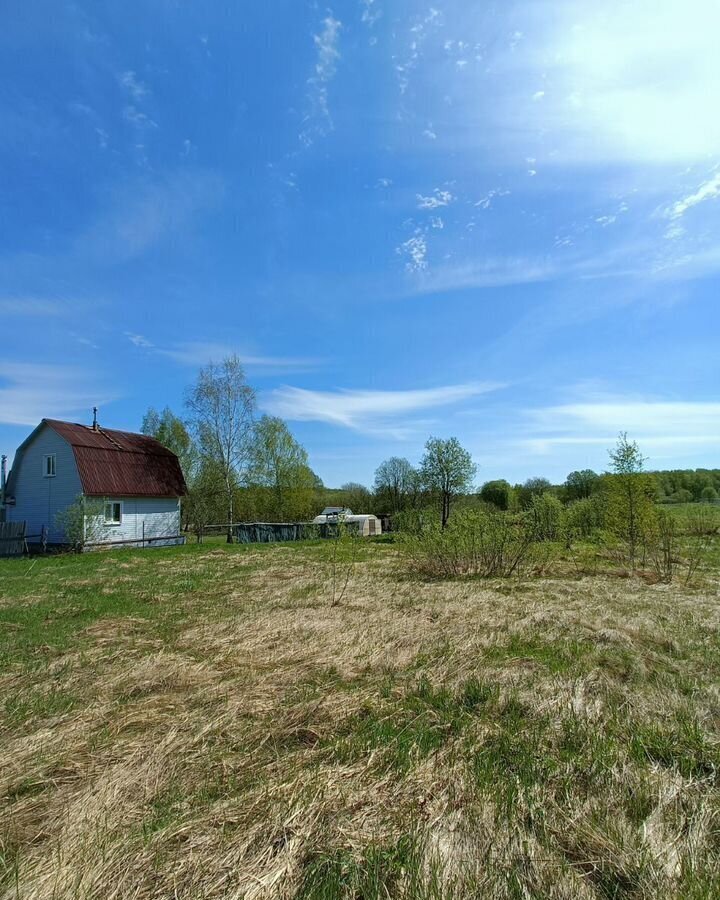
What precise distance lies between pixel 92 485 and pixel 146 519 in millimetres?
3764

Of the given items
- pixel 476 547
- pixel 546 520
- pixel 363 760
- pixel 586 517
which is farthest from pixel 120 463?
pixel 363 760

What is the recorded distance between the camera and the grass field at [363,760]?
2.07 metres

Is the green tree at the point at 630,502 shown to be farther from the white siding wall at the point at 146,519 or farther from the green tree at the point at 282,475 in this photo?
the green tree at the point at 282,475

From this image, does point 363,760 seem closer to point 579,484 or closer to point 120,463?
point 120,463

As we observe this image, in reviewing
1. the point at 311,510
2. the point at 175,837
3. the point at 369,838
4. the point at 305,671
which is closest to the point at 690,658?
the point at 305,671

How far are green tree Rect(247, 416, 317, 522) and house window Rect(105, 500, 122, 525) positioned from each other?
523 inches

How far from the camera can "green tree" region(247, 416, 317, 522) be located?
37188 mm

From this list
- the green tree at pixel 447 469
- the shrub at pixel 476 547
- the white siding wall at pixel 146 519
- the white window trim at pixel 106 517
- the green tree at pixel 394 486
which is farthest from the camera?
the green tree at pixel 394 486

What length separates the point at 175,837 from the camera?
227 cm

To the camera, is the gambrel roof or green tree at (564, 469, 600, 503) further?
green tree at (564, 469, 600, 503)

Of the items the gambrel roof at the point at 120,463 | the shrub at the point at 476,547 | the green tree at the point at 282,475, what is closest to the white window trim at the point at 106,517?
the gambrel roof at the point at 120,463

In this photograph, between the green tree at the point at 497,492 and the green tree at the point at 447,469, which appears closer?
the green tree at the point at 447,469

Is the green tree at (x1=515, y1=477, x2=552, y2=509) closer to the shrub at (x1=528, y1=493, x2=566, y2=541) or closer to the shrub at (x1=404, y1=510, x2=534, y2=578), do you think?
the shrub at (x1=528, y1=493, x2=566, y2=541)

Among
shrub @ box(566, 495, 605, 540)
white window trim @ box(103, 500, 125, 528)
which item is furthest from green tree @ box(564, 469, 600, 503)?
white window trim @ box(103, 500, 125, 528)
